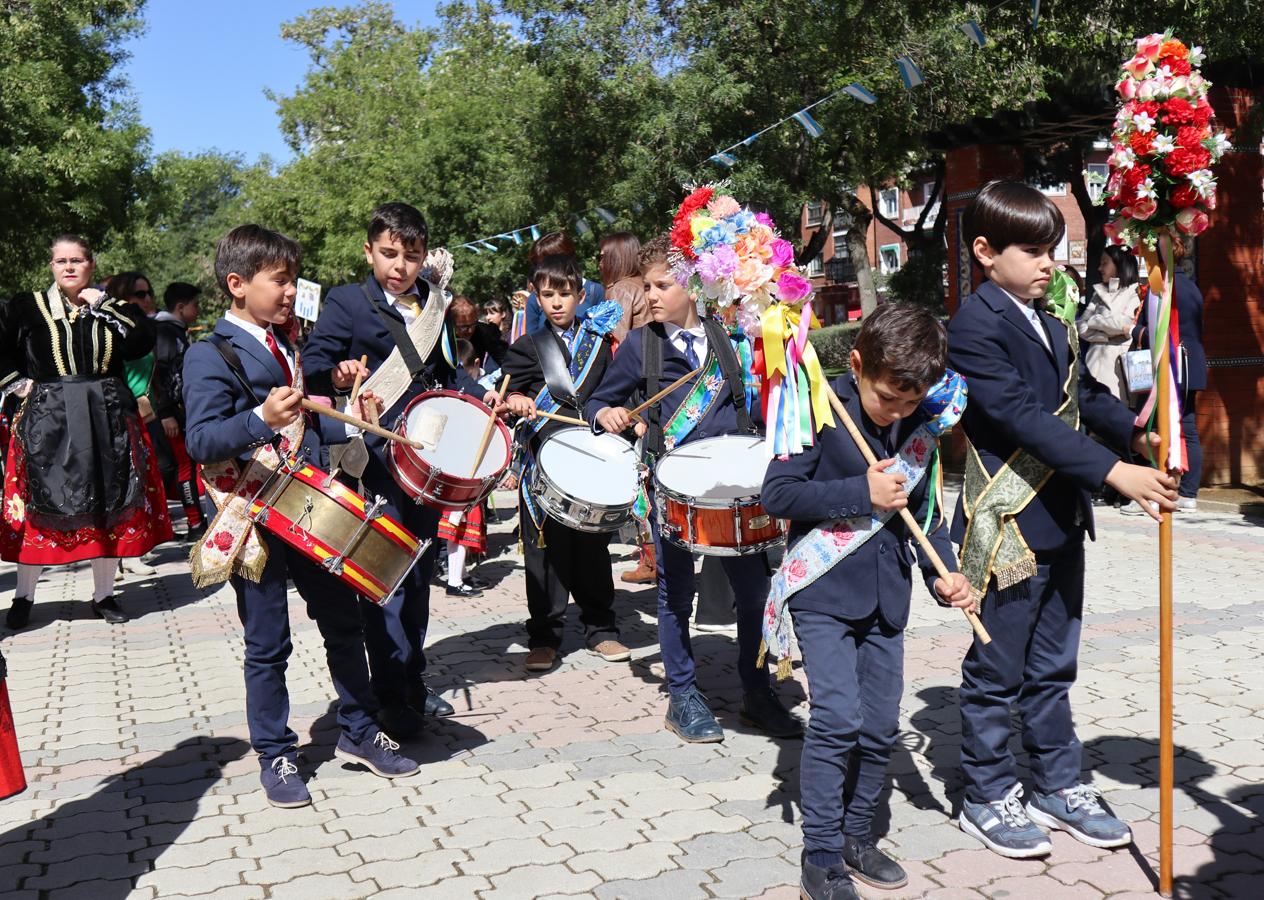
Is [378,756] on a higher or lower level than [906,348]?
lower

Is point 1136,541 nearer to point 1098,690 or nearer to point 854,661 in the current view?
point 1098,690

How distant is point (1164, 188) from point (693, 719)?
2715 mm

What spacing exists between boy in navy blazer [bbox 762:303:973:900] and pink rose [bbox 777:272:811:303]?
0.27 m

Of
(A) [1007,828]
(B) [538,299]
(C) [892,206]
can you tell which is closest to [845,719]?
(A) [1007,828]

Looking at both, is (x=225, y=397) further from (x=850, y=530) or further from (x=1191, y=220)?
(x=1191, y=220)

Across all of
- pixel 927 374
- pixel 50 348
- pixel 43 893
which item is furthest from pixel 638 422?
pixel 50 348

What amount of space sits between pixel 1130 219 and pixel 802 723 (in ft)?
8.20

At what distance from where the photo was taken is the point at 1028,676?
402cm

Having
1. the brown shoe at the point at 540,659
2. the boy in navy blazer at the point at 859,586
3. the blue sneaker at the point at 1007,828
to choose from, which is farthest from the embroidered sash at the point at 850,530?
the brown shoe at the point at 540,659

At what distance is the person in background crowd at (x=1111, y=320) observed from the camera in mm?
10523

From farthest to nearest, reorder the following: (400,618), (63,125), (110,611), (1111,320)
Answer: (63,125)
(1111,320)
(110,611)
(400,618)

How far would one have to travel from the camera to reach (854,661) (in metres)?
3.72

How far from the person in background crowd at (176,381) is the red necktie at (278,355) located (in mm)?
5312

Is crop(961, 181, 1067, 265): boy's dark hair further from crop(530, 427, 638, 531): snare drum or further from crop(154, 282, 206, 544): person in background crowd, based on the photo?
crop(154, 282, 206, 544): person in background crowd
